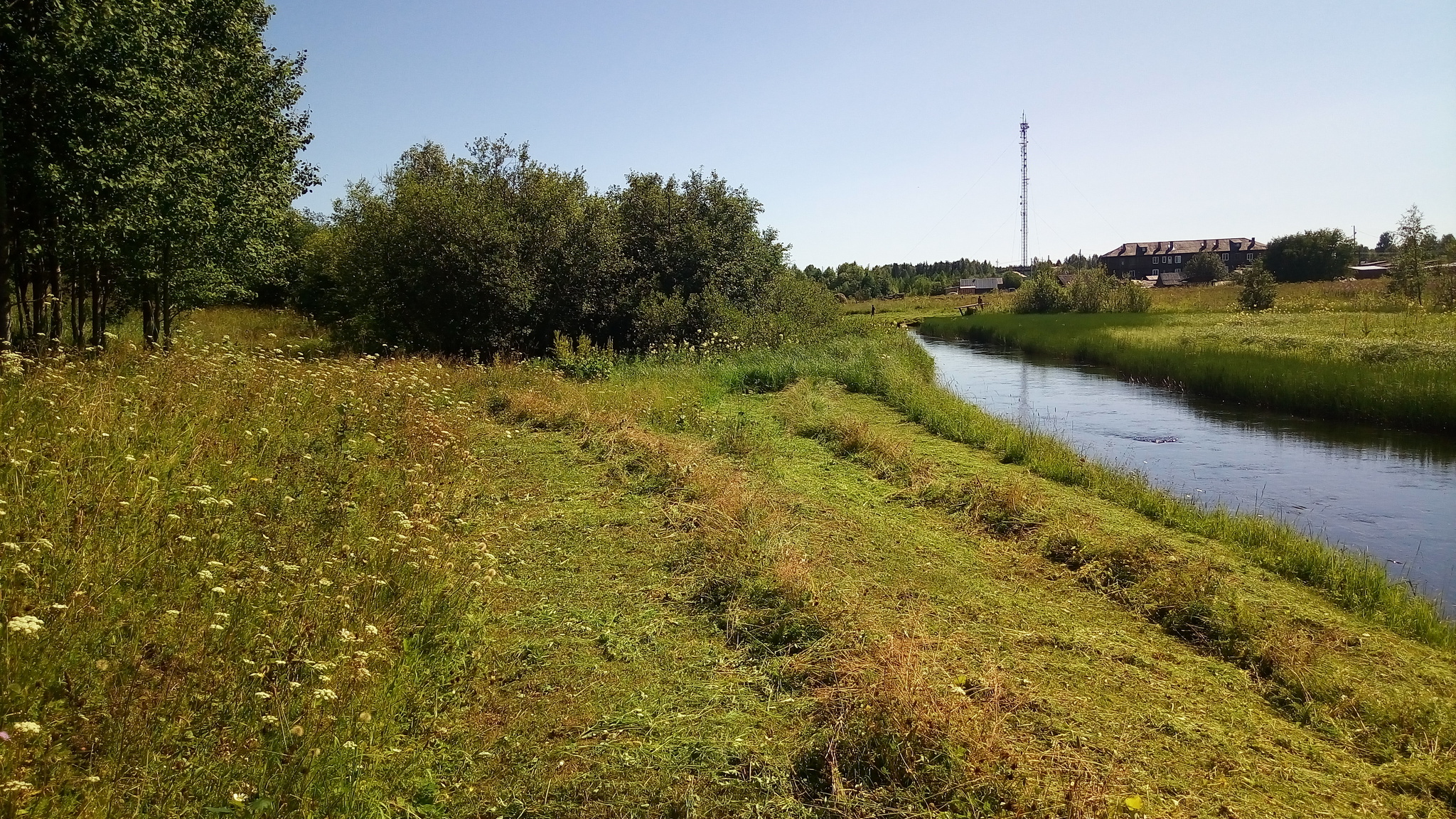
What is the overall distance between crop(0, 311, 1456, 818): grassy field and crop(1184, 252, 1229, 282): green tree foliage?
83039 mm


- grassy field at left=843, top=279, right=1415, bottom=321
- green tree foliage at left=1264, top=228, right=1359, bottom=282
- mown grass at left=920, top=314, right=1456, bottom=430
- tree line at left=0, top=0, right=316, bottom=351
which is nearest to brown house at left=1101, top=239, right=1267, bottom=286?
green tree foliage at left=1264, top=228, right=1359, bottom=282

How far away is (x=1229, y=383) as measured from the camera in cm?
1922

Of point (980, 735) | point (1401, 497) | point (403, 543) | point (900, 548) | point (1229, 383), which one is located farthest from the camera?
point (1229, 383)

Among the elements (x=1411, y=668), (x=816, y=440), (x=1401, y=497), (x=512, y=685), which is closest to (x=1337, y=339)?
(x=1401, y=497)

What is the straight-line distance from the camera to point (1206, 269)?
257 ft

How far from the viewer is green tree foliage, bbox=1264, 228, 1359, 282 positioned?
216 ft

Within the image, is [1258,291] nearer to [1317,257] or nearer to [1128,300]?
[1128,300]

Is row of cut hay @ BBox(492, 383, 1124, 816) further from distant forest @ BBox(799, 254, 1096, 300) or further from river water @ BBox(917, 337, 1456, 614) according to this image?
distant forest @ BBox(799, 254, 1096, 300)

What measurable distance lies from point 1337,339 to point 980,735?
23043mm

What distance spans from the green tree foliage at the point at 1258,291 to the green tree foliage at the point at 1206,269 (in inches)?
1666

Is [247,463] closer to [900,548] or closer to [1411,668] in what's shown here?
[900,548]

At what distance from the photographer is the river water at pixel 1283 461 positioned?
8922 mm

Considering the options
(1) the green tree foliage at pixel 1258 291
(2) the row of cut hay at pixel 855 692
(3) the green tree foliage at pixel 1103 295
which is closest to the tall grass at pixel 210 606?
(2) the row of cut hay at pixel 855 692

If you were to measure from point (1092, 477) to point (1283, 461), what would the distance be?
5339mm
